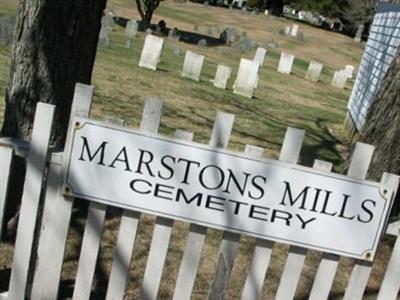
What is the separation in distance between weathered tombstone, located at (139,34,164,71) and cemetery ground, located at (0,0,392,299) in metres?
0.30

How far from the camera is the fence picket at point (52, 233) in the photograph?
120 inches

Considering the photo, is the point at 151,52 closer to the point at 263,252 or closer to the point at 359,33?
the point at 263,252

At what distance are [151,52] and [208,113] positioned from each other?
5.06 m

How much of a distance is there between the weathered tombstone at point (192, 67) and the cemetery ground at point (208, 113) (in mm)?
391

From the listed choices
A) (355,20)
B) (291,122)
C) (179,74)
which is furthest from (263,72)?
(355,20)

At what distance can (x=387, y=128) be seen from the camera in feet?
19.4

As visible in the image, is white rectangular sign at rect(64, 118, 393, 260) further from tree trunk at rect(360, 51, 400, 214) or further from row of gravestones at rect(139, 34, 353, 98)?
row of gravestones at rect(139, 34, 353, 98)

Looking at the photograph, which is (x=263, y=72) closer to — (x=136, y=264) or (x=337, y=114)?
(x=337, y=114)

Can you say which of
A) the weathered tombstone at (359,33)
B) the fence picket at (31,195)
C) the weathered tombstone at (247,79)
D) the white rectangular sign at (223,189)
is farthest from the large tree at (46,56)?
the weathered tombstone at (359,33)

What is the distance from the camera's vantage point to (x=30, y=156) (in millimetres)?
3051

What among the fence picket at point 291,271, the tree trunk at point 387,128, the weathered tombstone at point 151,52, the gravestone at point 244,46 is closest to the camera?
the fence picket at point 291,271

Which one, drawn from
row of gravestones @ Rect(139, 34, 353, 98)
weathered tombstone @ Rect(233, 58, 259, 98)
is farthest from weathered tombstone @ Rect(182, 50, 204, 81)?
weathered tombstone @ Rect(233, 58, 259, 98)

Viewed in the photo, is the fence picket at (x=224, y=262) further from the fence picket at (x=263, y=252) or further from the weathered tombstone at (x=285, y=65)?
the weathered tombstone at (x=285, y=65)

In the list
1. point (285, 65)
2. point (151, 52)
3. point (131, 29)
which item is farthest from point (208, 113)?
point (131, 29)
